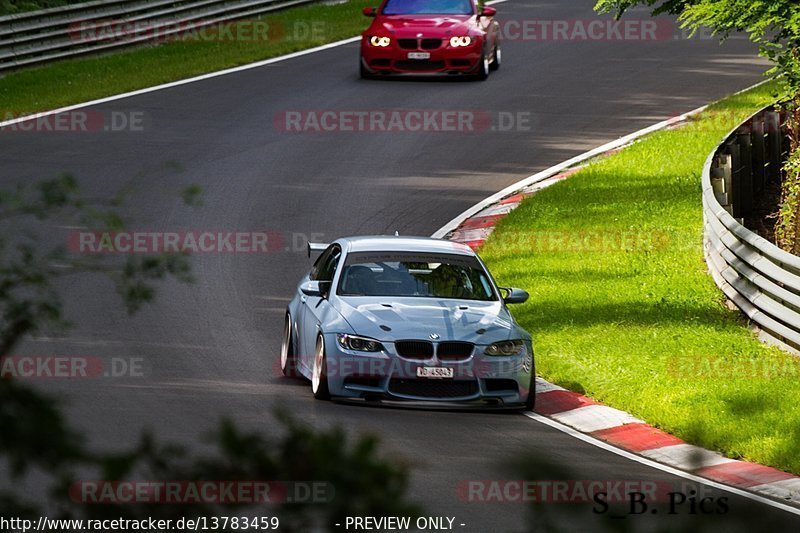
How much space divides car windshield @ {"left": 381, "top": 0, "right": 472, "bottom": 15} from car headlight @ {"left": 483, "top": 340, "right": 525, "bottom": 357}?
1774cm

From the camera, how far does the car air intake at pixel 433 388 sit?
12.4 meters

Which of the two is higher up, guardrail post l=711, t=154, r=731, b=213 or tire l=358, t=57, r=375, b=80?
guardrail post l=711, t=154, r=731, b=213

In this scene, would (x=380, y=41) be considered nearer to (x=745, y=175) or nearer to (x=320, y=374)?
(x=745, y=175)

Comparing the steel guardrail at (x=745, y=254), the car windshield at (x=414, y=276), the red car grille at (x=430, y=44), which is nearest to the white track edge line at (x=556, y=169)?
the steel guardrail at (x=745, y=254)

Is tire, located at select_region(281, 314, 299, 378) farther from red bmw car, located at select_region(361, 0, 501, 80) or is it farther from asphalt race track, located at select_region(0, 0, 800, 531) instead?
red bmw car, located at select_region(361, 0, 501, 80)

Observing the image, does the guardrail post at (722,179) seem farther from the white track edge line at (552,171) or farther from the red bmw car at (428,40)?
the red bmw car at (428,40)

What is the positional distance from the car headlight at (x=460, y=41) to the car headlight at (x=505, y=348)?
1671 centimetres

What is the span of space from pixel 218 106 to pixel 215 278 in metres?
10.6

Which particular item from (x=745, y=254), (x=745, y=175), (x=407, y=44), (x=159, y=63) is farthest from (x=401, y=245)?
(x=159, y=63)

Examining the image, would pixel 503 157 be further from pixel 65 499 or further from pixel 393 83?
pixel 65 499

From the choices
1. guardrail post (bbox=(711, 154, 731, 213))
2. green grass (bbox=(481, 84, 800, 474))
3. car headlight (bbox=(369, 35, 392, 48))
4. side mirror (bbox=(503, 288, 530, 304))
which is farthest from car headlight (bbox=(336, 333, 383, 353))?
car headlight (bbox=(369, 35, 392, 48))

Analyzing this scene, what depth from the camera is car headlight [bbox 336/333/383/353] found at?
40.7 feet

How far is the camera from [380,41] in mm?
28859

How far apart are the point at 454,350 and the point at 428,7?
60.2ft
